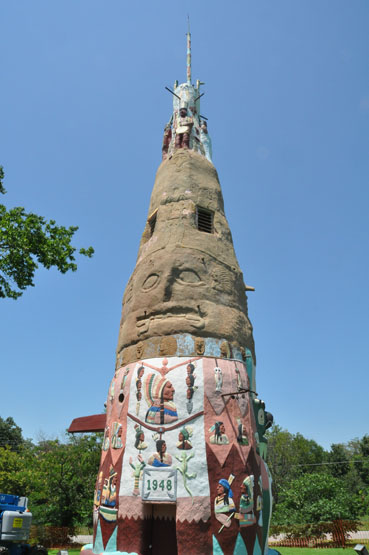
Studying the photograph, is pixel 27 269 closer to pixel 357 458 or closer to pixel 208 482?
pixel 208 482

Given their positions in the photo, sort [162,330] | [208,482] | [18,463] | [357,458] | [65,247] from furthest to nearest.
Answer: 1. [357,458]
2. [18,463]
3. [65,247]
4. [162,330]
5. [208,482]

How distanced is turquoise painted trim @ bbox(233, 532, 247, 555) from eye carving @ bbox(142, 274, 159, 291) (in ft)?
24.3

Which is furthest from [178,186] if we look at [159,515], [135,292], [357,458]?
[357,458]

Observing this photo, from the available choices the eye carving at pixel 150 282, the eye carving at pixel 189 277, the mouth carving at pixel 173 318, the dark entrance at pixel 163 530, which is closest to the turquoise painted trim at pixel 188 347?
the mouth carving at pixel 173 318

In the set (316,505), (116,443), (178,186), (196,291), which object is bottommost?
(316,505)

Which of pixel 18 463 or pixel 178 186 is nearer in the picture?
pixel 178 186

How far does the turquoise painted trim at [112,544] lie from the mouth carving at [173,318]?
5.40m

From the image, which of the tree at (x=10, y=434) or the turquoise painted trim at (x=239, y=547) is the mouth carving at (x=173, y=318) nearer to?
the turquoise painted trim at (x=239, y=547)

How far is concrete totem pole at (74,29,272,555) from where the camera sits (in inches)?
424

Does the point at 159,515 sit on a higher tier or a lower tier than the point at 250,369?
lower

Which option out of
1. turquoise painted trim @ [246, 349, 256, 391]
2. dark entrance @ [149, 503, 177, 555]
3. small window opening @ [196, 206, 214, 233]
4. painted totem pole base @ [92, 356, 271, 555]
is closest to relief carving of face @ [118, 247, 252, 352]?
turquoise painted trim @ [246, 349, 256, 391]

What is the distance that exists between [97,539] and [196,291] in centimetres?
744

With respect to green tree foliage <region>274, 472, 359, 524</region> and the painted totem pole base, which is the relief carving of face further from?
green tree foliage <region>274, 472, 359, 524</region>

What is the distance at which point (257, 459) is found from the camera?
39.5 feet
